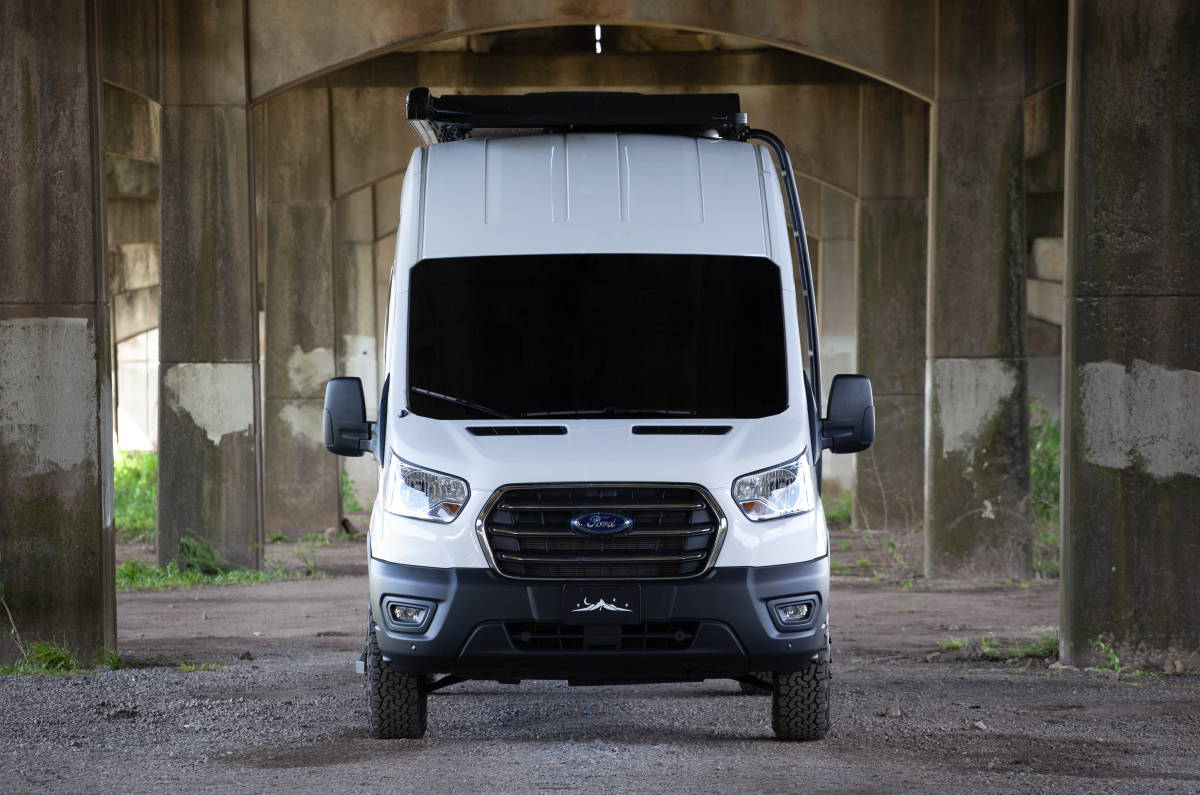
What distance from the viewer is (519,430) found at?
25.9 feet

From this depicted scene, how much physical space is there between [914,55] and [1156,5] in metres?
8.62

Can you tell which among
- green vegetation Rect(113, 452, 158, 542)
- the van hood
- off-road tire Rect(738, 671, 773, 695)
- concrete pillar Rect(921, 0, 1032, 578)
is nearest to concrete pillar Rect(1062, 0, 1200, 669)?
off-road tire Rect(738, 671, 773, 695)

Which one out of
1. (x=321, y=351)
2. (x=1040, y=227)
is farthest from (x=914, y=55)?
(x=1040, y=227)

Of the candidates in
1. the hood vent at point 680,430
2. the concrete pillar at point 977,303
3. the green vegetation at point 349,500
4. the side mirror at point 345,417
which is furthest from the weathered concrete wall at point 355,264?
the hood vent at point 680,430

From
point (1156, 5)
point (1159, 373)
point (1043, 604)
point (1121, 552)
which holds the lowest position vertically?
point (1043, 604)

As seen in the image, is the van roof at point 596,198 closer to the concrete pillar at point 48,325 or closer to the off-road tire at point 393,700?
the off-road tire at point 393,700

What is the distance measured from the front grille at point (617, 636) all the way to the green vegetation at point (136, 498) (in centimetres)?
1341

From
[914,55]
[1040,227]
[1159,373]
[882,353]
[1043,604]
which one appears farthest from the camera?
[1040,227]

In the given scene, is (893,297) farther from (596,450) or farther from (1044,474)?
(596,450)

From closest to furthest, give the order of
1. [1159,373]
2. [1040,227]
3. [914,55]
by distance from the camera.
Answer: [1159,373] → [914,55] → [1040,227]

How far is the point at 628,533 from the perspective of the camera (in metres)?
7.67

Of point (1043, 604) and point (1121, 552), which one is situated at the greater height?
point (1121, 552)

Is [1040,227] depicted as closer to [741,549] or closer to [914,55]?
[914,55]

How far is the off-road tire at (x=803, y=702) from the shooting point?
8.37 meters
